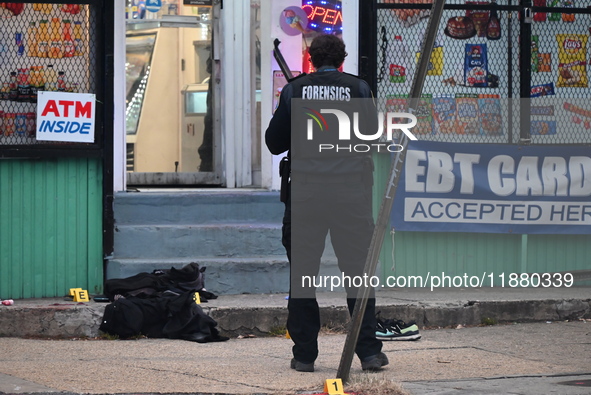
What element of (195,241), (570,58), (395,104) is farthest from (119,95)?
(570,58)

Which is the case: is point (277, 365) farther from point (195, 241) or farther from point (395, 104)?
point (395, 104)

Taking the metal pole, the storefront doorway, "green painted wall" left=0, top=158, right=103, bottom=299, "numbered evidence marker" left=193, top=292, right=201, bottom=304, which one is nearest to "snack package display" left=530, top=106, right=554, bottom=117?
the storefront doorway

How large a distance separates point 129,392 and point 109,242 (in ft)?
11.0

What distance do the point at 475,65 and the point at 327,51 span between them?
3630mm

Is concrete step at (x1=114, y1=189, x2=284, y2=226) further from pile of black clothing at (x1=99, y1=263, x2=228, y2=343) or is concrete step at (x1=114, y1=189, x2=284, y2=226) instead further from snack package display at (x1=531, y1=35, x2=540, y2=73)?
snack package display at (x1=531, y1=35, x2=540, y2=73)

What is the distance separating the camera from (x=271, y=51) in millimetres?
9602

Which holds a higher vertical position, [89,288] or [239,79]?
[239,79]

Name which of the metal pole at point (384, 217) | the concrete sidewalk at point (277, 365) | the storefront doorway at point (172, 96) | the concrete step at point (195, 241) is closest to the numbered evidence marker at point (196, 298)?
the concrete sidewalk at point (277, 365)

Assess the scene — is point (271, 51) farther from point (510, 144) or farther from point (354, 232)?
point (354, 232)

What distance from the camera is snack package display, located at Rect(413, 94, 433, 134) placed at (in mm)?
9328

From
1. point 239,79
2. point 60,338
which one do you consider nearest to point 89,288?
point 60,338

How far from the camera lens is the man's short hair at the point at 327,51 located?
20.2ft

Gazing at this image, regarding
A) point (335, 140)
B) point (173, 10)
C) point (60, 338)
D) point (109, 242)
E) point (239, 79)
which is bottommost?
point (60, 338)

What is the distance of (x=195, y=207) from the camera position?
9.14 m
